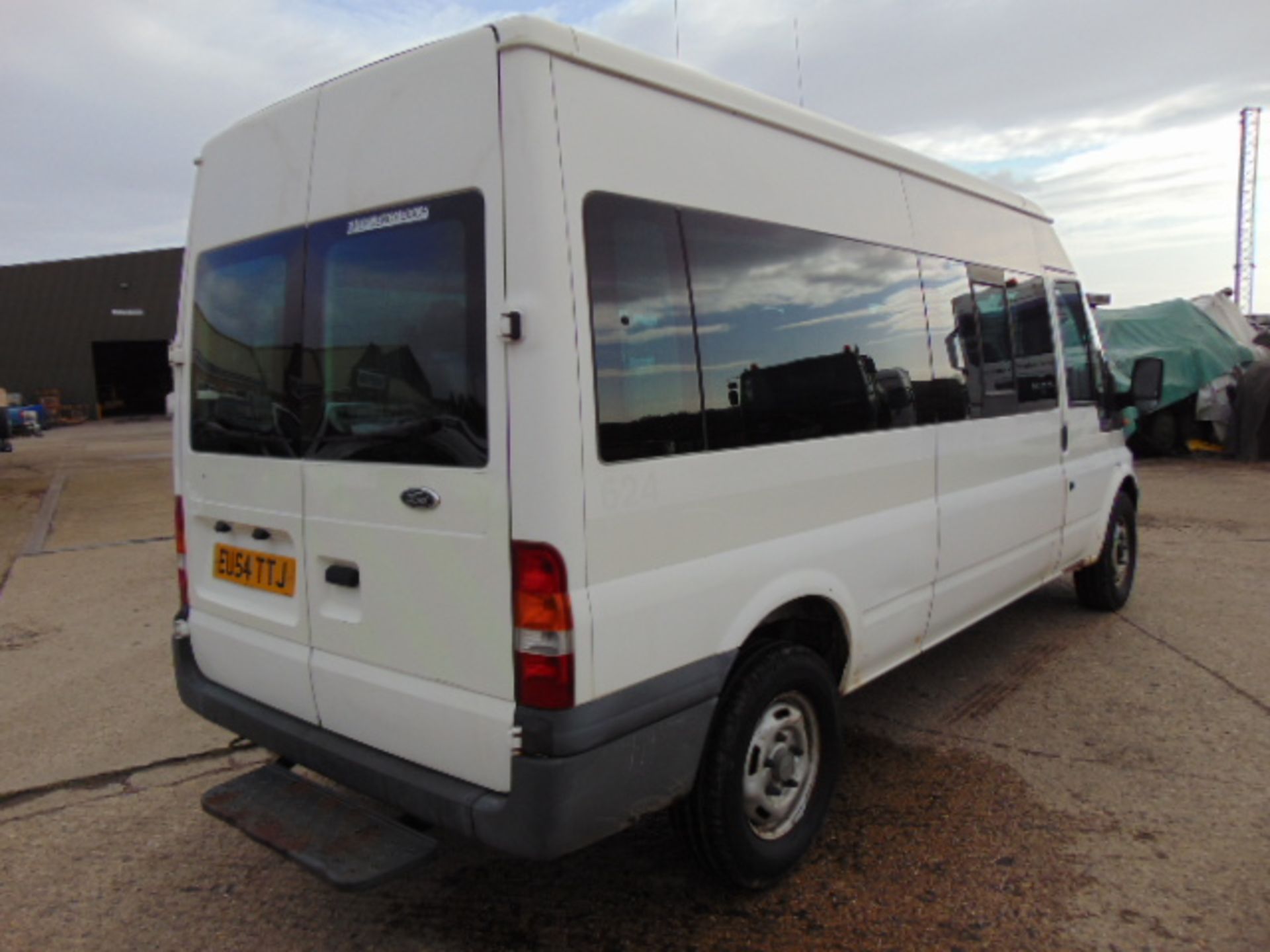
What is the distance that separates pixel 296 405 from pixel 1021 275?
142 inches

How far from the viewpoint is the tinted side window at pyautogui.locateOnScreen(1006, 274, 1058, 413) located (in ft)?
14.2

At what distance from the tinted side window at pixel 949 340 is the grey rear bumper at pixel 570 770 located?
1.69 m

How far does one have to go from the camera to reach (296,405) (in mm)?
2703

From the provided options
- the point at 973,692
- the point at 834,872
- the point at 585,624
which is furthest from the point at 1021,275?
the point at 585,624

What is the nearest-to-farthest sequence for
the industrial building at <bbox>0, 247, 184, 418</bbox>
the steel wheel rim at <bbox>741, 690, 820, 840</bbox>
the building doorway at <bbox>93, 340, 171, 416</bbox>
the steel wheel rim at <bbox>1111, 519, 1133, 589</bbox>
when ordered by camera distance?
the steel wheel rim at <bbox>741, 690, 820, 840</bbox>
the steel wheel rim at <bbox>1111, 519, 1133, 589</bbox>
the industrial building at <bbox>0, 247, 184, 418</bbox>
the building doorway at <bbox>93, 340, 171, 416</bbox>

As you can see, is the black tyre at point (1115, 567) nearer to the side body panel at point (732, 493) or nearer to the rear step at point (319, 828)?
the side body panel at point (732, 493)

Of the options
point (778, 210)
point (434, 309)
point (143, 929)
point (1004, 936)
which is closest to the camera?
point (434, 309)

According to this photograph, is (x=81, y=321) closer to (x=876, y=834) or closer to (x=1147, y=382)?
(x=1147, y=382)

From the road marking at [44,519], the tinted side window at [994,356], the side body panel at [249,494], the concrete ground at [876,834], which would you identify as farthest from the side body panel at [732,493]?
the road marking at [44,519]

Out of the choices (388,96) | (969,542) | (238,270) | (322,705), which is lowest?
(322,705)

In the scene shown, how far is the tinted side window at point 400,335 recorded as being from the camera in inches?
88.7

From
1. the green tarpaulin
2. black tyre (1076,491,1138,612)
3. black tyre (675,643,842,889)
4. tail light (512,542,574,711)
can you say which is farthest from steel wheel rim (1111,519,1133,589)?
the green tarpaulin

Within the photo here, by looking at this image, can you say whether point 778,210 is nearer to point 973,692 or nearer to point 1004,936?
point 1004,936

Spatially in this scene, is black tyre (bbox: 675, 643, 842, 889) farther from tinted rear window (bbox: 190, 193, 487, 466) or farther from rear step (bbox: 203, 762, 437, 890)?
tinted rear window (bbox: 190, 193, 487, 466)
